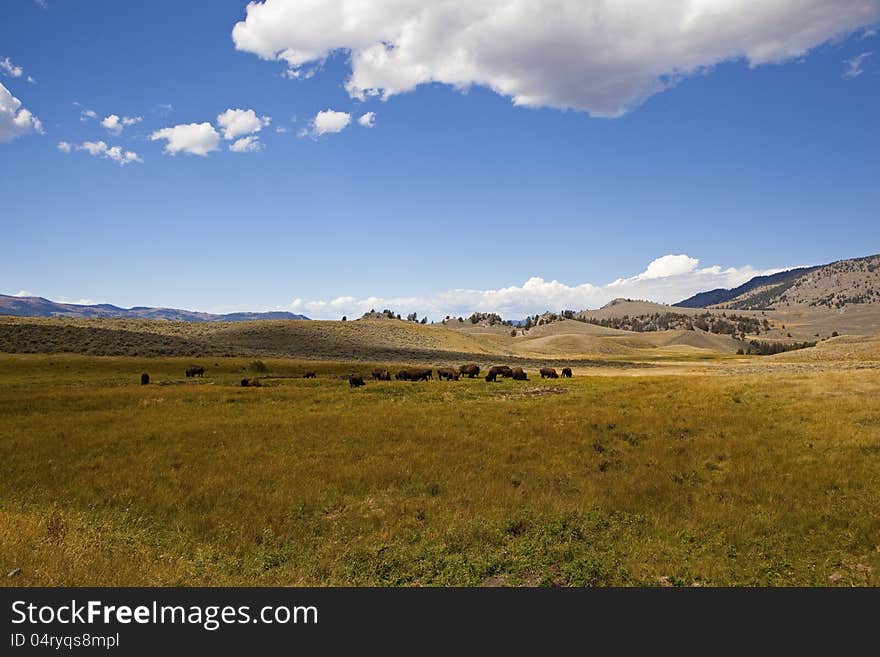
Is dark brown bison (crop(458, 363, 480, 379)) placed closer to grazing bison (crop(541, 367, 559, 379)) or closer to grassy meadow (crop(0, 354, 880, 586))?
grazing bison (crop(541, 367, 559, 379))

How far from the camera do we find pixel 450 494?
49.1 feet

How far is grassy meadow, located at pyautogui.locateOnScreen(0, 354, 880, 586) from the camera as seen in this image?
33.7 feet

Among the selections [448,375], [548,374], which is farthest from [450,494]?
[548,374]

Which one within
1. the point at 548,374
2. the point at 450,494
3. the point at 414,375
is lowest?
the point at 548,374

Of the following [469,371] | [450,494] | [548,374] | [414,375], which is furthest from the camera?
[548,374]

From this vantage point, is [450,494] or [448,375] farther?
[448,375]

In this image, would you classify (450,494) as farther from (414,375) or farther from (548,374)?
(548,374)

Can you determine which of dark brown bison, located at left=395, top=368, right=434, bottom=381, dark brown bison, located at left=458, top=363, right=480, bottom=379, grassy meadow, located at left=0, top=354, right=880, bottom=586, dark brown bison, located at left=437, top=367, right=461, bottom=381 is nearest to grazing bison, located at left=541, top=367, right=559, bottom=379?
dark brown bison, located at left=458, top=363, right=480, bottom=379

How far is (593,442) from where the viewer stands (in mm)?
20891

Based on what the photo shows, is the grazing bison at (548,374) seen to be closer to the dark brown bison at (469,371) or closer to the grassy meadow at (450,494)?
the dark brown bison at (469,371)

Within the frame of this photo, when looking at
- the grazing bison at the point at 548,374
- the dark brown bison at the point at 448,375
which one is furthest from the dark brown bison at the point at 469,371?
the grazing bison at the point at 548,374

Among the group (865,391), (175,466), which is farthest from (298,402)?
(865,391)
